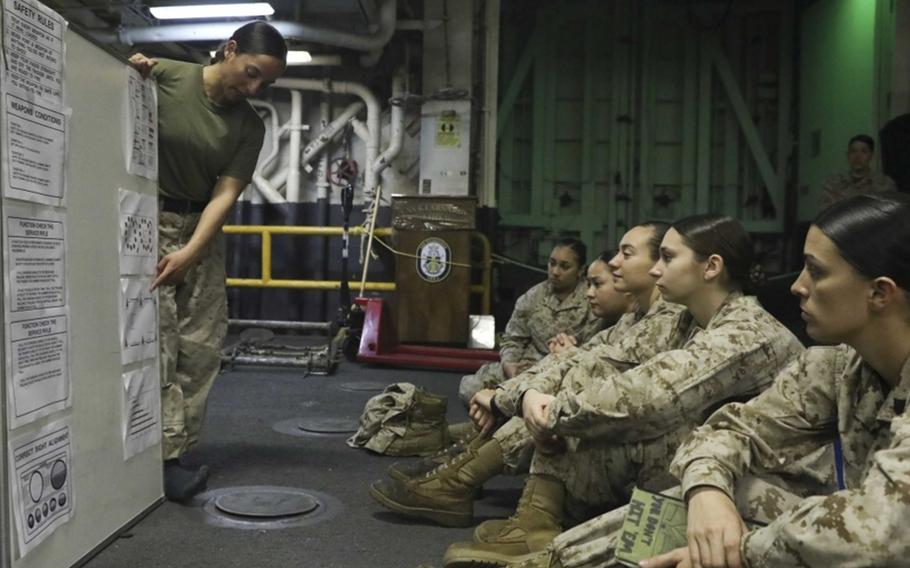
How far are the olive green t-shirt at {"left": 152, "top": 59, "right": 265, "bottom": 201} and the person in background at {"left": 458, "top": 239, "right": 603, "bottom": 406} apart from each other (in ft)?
5.48

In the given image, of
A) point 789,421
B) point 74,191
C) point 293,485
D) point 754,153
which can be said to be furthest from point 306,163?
point 789,421

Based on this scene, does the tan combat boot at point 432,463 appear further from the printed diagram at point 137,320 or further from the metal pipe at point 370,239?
the metal pipe at point 370,239

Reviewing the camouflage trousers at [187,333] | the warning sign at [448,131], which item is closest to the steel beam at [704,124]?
the warning sign at [448,131]

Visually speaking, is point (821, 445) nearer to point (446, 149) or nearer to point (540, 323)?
point (540, 323)

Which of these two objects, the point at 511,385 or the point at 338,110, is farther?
the point at 338,110

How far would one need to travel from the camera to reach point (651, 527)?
52.6 inches

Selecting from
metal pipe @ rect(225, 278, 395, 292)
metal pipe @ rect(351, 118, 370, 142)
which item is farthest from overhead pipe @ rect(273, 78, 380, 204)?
metal pipe @ rect(225, 278, 395, 292)

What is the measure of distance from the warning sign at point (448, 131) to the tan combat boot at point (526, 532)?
4677 millimetres

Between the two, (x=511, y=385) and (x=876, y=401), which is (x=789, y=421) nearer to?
(x=876, y=401)

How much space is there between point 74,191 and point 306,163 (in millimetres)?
5322

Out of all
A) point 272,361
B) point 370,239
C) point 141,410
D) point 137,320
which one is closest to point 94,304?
point 137,320

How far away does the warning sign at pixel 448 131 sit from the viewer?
6.38 m

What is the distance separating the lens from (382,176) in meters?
6.90

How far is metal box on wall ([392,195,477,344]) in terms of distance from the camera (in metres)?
5.82
